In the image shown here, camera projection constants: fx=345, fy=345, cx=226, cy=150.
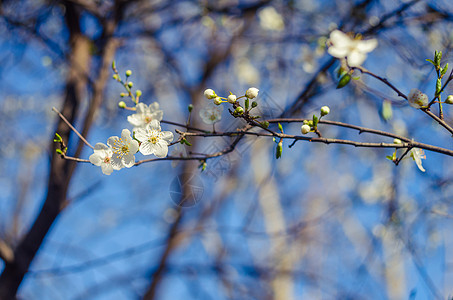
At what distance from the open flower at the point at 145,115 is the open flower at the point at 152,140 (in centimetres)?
5

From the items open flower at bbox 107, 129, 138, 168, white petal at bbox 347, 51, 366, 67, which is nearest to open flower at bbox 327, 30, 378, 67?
white petal at bbox 347, 51, 366, 67

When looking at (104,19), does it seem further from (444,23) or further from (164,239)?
(444,23)

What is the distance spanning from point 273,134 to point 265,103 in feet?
2.61

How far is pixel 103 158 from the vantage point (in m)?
1.24

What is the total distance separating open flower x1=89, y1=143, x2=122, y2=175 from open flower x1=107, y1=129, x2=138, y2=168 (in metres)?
0.02

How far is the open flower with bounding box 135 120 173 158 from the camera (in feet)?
3.85

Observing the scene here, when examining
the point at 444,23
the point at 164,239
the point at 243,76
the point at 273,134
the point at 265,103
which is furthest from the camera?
the point at 243,76

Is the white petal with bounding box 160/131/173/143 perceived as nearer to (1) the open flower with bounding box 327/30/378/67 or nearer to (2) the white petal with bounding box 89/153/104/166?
(2) the white petal with bounding box 89/153/104/166

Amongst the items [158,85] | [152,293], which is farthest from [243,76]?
[152,293]

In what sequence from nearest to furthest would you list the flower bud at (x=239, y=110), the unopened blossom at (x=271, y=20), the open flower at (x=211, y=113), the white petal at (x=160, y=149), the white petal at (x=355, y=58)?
the white petal at (x=355, y=58)
the flower bud at (x=239, y=110)
the white petal at (x=160, y=149)
the open flower at (x=211, y=113)
the unopened blossom at (x=271, y=20)

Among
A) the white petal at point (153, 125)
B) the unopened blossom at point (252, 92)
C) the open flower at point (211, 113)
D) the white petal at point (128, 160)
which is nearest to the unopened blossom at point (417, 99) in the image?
the unopened blossom at point (252, 92)

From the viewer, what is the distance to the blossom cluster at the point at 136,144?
3.90 feet

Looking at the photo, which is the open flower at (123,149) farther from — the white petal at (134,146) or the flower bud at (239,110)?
the flower bud at (239,110)

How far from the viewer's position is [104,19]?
2596mm
